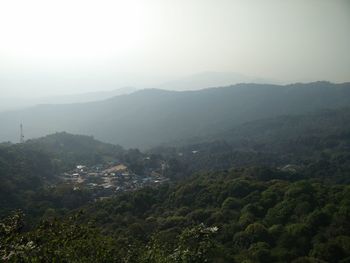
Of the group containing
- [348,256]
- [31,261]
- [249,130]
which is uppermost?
[31,261]

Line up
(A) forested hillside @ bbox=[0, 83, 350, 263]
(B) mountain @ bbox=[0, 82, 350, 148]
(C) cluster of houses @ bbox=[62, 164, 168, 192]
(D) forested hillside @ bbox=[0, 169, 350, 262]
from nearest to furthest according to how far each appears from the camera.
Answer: (D) forested hillside @ bbox=[0, 169, 350, 262] → (A) forested hillside @ bbox=[0, 83, 350, 263] → (C) cluster of houses @ bbox=[62, 164, 168, 192] → (B) mountain @ bbox=[0, 82, 350, 148]

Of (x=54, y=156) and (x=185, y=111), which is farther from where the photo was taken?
(x=185, y=111)

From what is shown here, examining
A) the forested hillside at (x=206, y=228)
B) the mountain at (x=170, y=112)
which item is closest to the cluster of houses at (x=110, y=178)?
the forested hillside at (x=206, y=228)

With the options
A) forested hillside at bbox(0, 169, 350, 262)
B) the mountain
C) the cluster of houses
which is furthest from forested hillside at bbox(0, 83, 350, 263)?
the mountain

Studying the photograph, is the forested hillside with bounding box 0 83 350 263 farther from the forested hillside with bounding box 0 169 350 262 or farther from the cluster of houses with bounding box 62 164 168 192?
the cluster of houses with bounding box 62 164 168 192

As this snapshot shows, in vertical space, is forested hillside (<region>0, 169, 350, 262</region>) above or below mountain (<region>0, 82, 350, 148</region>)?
above

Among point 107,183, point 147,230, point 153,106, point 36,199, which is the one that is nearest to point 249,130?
point 153,106

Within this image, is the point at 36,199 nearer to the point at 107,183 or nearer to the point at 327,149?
the point at 107,183
